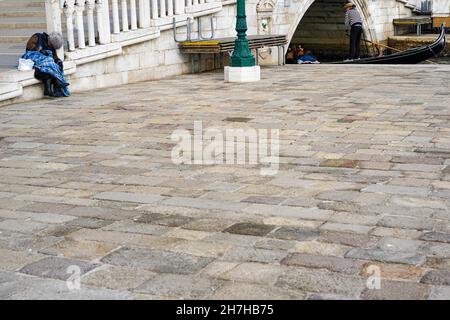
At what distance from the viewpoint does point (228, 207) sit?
411 centimetres

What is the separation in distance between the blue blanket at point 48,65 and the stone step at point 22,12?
2.74 metres

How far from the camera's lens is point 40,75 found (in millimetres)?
8594

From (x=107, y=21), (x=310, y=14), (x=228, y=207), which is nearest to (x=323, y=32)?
(x=310, y=14)

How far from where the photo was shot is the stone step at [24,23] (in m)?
10.8

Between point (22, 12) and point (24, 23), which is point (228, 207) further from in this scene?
point (22, 12)

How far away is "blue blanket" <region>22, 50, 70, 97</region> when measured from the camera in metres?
8.59

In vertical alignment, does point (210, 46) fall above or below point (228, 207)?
above

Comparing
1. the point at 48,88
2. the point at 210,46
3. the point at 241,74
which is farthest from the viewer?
the point at 210,46

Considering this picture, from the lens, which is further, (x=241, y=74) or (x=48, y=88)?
(x=241, y=74)

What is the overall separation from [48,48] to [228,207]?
17.6 feet

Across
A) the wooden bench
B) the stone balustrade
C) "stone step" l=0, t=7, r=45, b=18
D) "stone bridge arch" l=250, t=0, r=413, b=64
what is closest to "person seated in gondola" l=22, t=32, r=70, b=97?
the stone balustrade

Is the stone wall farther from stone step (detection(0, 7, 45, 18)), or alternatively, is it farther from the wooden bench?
stone step (detection(0, 7, 45, 18))

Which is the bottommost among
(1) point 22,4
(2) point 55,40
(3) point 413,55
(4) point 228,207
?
(4) point 228,207
